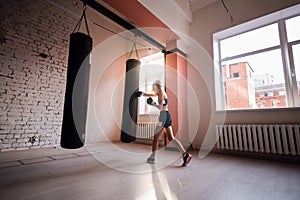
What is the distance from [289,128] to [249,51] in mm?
1836

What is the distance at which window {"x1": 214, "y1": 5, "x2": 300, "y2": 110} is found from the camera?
294 cm

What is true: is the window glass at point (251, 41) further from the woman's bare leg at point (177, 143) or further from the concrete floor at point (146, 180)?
the woman's bare leg at point (177, 143)

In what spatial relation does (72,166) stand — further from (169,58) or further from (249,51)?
(249,51)

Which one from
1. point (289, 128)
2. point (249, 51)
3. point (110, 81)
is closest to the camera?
point (289, 128)

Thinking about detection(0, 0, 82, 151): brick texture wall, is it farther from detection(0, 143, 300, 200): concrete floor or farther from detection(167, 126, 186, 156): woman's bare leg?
detection(167, 126, 186, 156): woman's bare leg

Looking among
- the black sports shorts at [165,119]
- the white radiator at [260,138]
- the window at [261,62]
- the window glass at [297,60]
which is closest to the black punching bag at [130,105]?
the black sports shorts at [165,119]

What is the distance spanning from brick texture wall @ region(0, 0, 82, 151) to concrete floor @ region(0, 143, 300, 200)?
47.6 inches

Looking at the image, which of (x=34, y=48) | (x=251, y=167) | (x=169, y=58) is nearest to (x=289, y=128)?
(x=251, y=167)

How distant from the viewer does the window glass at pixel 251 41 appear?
10.6 feet

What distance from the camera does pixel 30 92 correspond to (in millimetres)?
3605

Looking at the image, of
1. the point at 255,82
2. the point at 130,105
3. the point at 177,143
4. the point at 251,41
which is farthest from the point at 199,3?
the point at 177,143

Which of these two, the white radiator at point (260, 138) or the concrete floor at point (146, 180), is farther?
the white radiator at point (260, 138)

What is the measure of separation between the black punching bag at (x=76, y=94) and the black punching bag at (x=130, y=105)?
0.59 meters

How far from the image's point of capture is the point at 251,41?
3.50m
